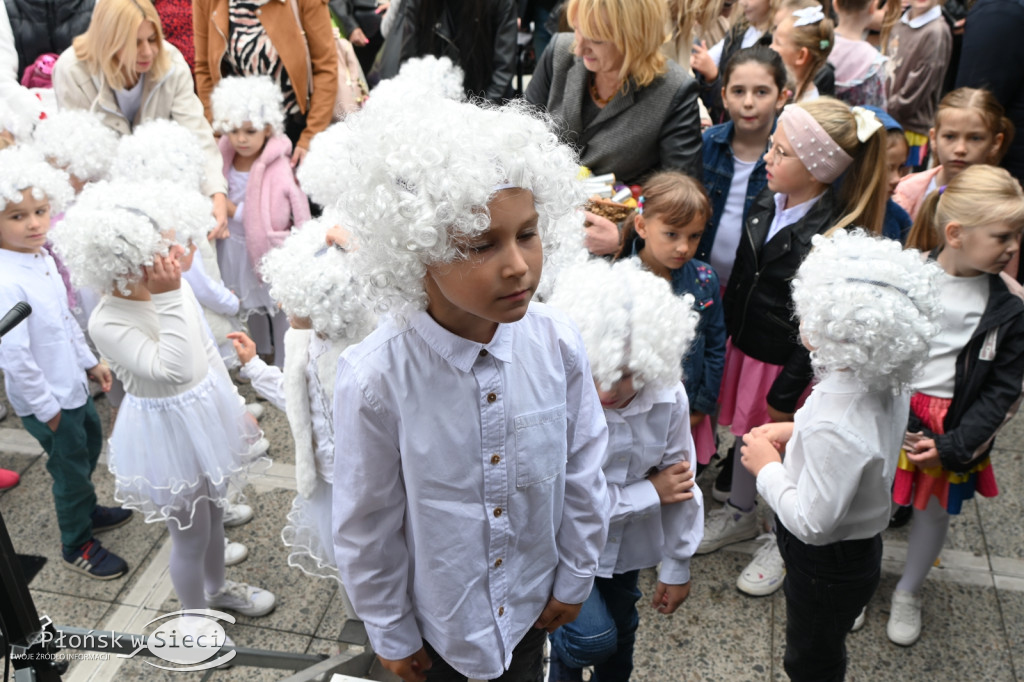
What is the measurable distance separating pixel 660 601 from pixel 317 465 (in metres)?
1.23

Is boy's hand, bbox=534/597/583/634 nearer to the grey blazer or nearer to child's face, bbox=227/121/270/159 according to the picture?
the grey blazer

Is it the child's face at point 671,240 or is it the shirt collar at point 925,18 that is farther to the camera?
the shirt collar at point 925,18

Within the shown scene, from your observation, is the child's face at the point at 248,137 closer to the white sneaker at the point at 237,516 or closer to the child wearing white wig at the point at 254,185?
the child wearing white wig at the point at 254,185

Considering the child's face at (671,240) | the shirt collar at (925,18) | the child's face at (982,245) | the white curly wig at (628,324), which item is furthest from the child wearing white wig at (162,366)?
the shirt collar at (925,18)

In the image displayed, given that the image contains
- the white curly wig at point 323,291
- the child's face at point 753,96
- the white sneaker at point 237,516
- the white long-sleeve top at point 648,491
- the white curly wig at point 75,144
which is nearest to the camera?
the white long-sleeve top at point 648,491

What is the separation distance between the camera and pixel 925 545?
123 inches

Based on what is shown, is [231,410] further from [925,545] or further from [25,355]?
[925,545]

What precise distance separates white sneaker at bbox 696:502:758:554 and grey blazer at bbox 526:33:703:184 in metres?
1.52

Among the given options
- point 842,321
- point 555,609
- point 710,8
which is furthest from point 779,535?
point 710,8

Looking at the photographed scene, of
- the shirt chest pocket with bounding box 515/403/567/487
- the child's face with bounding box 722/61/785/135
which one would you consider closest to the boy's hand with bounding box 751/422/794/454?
the shirt chest pocket with bounding box 515/403/567/487

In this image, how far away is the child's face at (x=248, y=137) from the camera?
170 inches

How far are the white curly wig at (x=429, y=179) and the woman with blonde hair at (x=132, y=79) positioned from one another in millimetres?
2990

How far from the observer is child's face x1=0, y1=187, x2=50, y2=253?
3.13 m

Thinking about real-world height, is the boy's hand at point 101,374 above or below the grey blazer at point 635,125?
below
